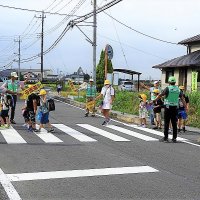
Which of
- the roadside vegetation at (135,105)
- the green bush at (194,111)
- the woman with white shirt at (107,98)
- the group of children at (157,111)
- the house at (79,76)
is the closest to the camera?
the group of children at (157,111)

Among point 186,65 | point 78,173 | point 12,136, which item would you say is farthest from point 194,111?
point 186,65

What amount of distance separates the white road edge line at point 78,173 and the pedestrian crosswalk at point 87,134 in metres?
3.80

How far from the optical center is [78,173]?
7.63 m

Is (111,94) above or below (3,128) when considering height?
above

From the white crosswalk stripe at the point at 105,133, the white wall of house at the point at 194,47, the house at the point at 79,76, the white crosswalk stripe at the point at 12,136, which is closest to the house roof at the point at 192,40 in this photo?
the white wall of house at the point at 194,47

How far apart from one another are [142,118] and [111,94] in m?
1.50

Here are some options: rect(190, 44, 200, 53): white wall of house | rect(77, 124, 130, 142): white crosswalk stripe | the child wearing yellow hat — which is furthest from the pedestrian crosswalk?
rect(190, 44, 200, 53): white wall of house

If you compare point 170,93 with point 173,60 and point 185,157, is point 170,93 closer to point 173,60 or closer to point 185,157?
point 185,157

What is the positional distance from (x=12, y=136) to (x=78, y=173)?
5180mm

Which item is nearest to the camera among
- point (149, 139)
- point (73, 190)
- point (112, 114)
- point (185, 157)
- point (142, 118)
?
point (73, 190)

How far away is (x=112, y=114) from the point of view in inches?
782

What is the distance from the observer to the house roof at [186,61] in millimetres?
33375

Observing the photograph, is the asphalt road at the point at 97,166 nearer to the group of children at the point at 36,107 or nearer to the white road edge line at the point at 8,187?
the white road edge line at the point at 8,187

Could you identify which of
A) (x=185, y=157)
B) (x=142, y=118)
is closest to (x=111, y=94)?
(x=142, y=118)
